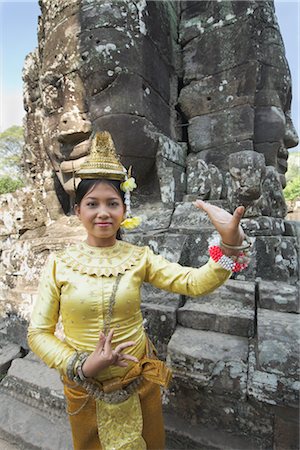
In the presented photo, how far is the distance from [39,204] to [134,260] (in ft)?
7.88

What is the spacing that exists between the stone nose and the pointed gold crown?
1542mm

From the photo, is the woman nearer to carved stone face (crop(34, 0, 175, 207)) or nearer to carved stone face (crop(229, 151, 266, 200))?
carved stone face (crop(229, 151, 266, 200))

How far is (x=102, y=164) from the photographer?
3.41 ft

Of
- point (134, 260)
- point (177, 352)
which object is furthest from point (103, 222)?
point (177, 352)

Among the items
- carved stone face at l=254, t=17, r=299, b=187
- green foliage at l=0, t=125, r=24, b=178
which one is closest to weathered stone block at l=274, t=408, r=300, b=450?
carved stone face at l=254, t=17, r=299, b=187

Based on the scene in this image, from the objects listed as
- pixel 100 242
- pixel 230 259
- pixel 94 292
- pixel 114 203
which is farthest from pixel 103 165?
pixel 230 259

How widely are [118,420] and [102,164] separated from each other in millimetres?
1059

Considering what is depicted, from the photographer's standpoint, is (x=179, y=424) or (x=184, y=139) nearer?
(x=179, y=424)

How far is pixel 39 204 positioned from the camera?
121 inches

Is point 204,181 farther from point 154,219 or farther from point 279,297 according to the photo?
point 279,297

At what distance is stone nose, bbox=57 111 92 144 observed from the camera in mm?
2447

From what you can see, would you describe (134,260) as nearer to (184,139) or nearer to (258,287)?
(258,287)

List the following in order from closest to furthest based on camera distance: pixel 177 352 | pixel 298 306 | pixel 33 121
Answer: pixel 177 352, pixel 298 306, pixel 33 121

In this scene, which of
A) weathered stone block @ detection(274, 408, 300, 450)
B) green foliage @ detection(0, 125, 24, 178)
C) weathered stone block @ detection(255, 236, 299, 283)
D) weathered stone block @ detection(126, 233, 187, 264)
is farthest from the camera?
green foliage @ detection(0, 125, 24, 178)
